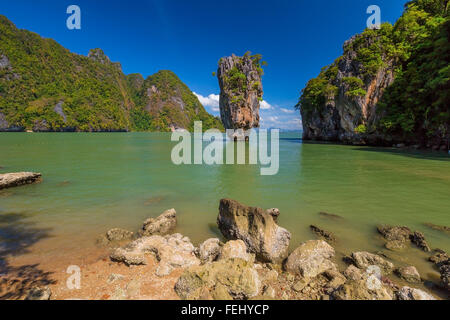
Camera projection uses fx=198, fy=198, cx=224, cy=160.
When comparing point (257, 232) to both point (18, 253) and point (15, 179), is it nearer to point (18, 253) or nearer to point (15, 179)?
point (18, 253)

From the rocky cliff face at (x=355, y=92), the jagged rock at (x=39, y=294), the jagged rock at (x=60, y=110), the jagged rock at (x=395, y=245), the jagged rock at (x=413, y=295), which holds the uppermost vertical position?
the jagged rock at (x=60, y=110)

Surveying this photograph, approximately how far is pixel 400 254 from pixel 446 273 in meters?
1.12

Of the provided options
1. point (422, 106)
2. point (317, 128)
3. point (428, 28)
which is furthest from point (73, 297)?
point (317, 128)

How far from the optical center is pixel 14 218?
22.0 ft

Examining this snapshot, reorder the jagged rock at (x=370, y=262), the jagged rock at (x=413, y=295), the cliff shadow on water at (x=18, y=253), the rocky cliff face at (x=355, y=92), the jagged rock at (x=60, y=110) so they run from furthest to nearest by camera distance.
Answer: the jagged rock at (x=60, y=110), the rocky cliff face at (x=355, y=92), the jagged rock at (x=370, y=262), the cliff shadow on water at (x=18, y=253), the jagged rock at (x=413, y=295)

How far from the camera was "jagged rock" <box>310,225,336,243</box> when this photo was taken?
5.55 meters

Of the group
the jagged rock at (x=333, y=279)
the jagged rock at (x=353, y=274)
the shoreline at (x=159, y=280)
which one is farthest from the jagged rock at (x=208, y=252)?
the jagged rock at (x=353, y=274)

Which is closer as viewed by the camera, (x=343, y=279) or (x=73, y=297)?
(x=73, y=297)

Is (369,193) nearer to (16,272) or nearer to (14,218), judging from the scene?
(16,272)

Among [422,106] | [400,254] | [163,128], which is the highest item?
[163,128]

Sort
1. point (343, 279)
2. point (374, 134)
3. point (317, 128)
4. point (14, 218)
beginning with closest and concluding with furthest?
point (343, 279) → point (14, 218) → point (374, 134) → point (317, 128)

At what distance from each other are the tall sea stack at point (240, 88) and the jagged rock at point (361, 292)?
4914cm

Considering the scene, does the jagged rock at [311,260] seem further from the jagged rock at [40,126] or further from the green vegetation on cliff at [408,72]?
the jagged rock at [40,126]

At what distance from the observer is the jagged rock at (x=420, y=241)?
5.06m
